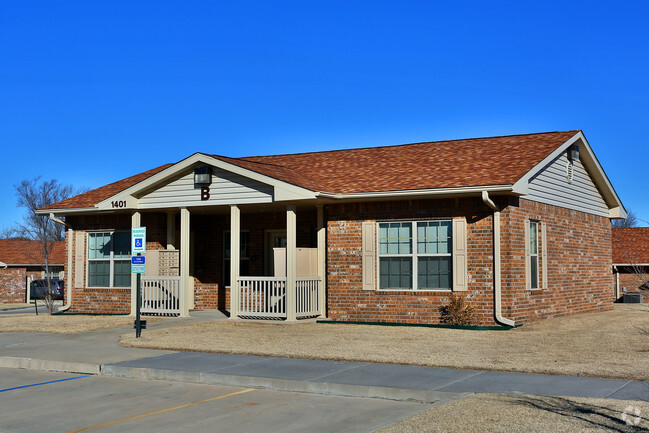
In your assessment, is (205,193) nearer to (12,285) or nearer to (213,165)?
(213,165)

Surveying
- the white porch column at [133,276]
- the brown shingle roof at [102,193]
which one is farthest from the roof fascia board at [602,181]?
the white porch column at [133,276]

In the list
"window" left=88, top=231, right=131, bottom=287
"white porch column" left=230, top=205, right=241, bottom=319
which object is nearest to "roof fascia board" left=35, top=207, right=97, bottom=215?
"window" left=88, top=231, right=131, bottom=287

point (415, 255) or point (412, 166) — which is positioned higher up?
point (412, 166)

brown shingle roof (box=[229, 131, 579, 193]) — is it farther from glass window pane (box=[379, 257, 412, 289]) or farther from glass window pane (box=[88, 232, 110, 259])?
glass window pane (box=[88, 232, 110, 259])

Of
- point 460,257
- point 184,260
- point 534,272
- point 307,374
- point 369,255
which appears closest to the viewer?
point 307,374

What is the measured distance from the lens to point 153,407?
935 cm

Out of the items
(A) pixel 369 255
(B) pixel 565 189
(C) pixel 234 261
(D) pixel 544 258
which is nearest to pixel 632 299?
(B) pixel 565 189

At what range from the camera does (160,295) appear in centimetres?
2009

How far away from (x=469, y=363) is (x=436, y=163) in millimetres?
8444

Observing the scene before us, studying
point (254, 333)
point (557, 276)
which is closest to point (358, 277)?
point (254, 333)

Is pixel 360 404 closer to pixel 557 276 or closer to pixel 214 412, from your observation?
pixel 214 412

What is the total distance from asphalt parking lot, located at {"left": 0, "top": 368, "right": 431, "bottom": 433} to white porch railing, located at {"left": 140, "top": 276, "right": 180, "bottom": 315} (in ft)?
27.5

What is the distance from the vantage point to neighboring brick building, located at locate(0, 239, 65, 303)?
42062mm

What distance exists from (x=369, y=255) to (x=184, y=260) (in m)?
4.87
